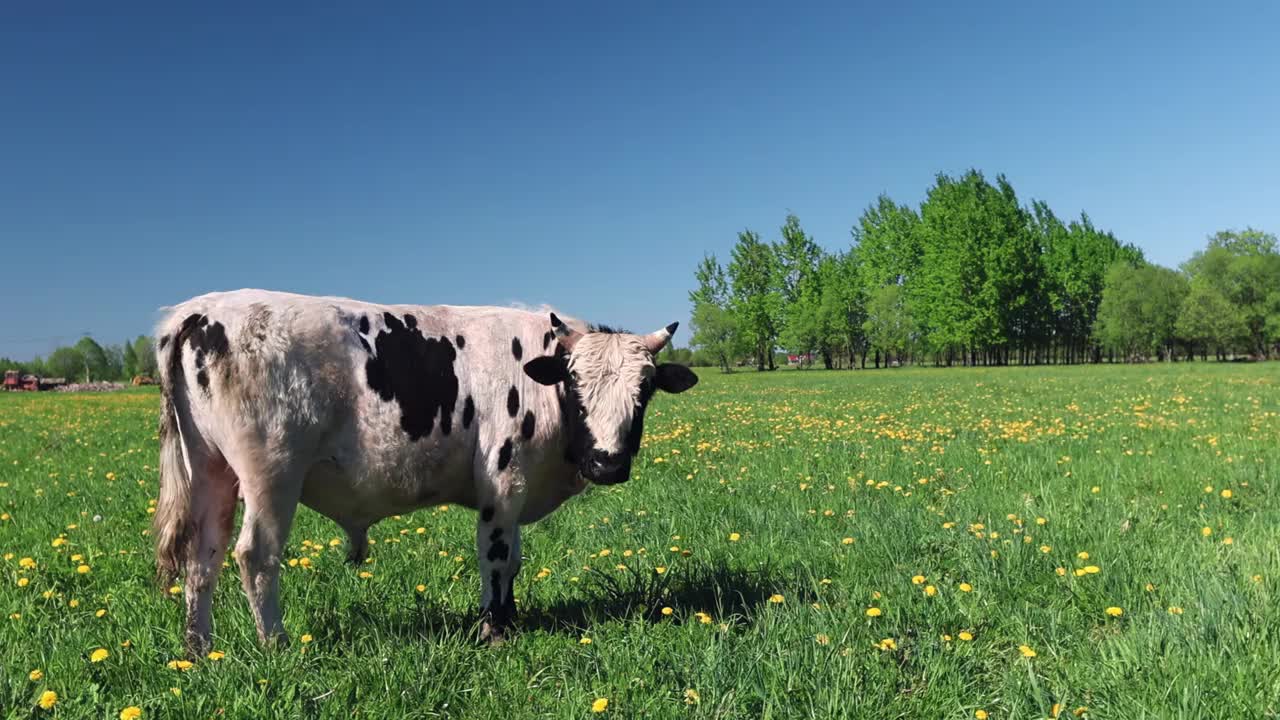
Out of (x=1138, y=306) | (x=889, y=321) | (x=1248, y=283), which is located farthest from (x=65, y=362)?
(x=1248, y=283)

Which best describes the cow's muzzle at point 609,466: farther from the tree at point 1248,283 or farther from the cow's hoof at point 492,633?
the tree at point 1248,283

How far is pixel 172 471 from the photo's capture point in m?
4.65

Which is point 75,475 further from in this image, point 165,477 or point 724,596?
point 724,596

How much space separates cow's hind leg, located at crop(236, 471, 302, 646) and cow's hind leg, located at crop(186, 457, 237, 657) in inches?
14.3

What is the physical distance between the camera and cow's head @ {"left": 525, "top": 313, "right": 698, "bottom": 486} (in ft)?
15.3

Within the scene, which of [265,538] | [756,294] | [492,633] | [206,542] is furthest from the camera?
[756,294]

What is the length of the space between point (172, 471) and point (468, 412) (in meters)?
1.82

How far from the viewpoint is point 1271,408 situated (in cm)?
1745

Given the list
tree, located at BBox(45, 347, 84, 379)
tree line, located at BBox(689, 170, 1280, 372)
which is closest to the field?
tree line, located at BBox(689, 170, 1280, 372)

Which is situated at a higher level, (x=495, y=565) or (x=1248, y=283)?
(x=1248, y=283)

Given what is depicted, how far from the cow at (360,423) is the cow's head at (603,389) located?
0.03 feet

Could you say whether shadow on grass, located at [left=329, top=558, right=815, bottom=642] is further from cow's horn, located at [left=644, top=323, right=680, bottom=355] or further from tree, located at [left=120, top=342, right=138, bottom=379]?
tree, located at [left=120, top=342, right=138, bottom=379]

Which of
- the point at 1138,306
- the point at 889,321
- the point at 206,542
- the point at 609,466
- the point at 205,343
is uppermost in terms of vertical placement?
the point at 1138,306

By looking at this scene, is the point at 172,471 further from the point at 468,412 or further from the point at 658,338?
the point at 658,338
